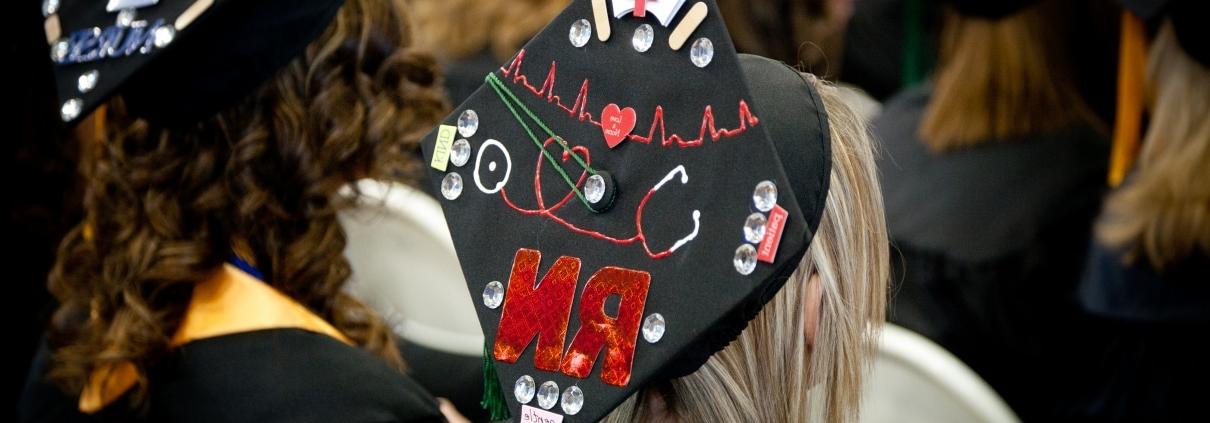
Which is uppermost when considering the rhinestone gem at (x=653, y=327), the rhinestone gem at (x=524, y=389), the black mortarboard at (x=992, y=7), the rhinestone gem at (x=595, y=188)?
the rhinestone gem at (x=595, y=188)

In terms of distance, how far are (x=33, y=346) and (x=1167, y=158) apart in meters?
1.83

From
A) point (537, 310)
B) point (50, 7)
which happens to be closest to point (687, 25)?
point (537, 310)

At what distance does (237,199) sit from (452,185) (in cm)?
47

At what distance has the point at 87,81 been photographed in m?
1.15

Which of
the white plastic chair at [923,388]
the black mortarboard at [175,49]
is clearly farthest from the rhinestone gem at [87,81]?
the white plastic chair at [923,388]

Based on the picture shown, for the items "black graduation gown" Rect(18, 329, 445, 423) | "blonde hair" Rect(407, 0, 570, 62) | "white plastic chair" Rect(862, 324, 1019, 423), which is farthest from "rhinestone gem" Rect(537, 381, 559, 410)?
"blonde hair" Rect(407, 0, 570, 62)

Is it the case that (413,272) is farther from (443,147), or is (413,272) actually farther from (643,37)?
(643,37)

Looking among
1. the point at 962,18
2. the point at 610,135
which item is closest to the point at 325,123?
the point at 610,135

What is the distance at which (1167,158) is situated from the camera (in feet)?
5.64

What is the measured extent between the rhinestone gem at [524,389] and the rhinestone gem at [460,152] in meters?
0.19

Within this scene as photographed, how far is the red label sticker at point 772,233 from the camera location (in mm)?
752

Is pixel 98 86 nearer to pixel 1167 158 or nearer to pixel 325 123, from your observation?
pixel 325 123

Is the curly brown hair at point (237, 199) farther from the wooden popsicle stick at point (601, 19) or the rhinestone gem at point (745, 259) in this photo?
the rhinestone gem at point (745, 259)

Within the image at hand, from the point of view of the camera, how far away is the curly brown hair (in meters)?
1.26
